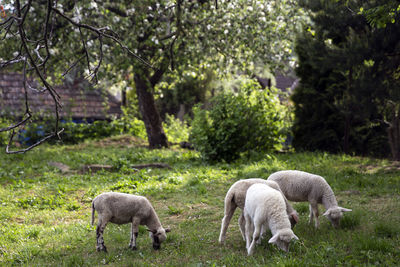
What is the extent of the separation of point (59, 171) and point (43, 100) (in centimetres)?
985

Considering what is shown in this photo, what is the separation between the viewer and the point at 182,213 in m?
7.84

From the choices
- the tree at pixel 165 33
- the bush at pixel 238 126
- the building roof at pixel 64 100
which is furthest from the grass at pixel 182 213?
the building roof at pixel 64 100

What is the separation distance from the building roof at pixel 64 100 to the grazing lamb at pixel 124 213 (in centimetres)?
1396

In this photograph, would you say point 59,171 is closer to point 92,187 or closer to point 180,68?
point 92,187

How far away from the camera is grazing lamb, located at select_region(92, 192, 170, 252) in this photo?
5.71 m

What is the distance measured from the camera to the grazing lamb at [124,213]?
18.7 ft

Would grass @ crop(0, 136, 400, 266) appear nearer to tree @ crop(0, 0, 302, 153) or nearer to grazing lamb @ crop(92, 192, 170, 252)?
grazing lamb @ crop(92, 192, 170, 252)

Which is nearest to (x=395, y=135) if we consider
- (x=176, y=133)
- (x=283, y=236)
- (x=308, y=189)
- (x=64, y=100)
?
(x=308, y=189)

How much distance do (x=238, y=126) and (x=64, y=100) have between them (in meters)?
11.9

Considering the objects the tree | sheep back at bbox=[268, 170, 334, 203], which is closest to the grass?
sheep back at bbox=[268, 170, 334, 203]

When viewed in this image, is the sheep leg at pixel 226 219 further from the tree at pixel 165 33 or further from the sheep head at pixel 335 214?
the tree at pixel 165 33

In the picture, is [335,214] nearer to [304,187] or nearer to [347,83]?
[304,187]

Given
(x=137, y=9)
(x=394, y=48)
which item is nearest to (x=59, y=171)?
(x=137, y=9)

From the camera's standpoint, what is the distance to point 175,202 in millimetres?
8633
